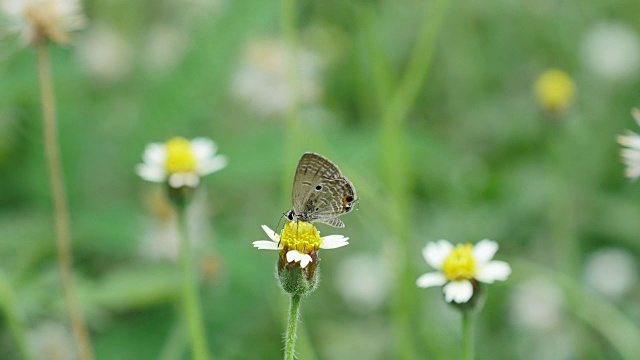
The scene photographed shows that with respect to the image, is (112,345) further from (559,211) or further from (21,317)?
(559,211)

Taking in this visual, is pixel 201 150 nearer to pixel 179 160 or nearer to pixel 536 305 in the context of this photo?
pixel 179 160

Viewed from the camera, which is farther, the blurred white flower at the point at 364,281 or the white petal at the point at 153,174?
the blurred white flower at the point at 364,281

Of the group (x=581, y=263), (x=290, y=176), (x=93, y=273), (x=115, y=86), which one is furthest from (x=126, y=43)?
(x=581, y=263)

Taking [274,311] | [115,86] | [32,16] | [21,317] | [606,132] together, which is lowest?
[21,317]

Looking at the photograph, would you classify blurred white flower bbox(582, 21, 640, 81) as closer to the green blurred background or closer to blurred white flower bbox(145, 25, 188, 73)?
the green blurred background

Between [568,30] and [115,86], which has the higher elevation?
[568,30]

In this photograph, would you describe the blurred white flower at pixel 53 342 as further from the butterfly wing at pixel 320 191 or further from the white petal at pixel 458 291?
the white petal at pixel 458 291

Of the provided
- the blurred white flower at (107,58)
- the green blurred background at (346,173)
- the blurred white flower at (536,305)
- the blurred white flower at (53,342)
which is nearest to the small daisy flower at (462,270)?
the green blurred background at (346,173)
